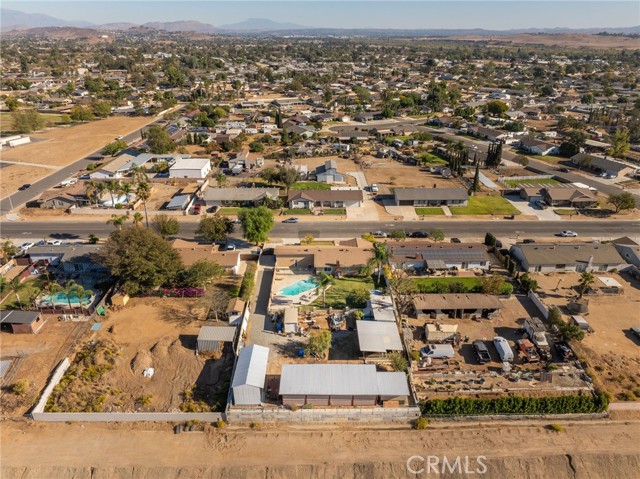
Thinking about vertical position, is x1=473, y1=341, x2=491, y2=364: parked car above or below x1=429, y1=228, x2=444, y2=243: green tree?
below

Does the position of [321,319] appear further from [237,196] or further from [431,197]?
[431,197]

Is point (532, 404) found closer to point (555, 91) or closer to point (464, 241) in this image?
point (464, 241)

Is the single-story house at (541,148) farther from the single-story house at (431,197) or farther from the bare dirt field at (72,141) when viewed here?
the bare dirt field at (72,141)

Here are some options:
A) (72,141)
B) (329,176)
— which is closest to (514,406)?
(329,176)

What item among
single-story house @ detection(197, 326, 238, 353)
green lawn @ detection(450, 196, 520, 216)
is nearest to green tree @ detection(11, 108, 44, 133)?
single-story house @ detection(197, 326, 238, 353)

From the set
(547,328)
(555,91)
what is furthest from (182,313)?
(555,91)

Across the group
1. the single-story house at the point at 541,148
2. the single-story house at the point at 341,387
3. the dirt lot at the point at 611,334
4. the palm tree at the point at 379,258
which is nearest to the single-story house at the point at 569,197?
the dirt lot at the point at 611,334

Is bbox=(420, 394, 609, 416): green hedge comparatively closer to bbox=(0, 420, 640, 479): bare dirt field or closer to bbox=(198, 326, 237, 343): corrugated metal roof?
bbox=(0, 420, 640, 479): bare dirt field
